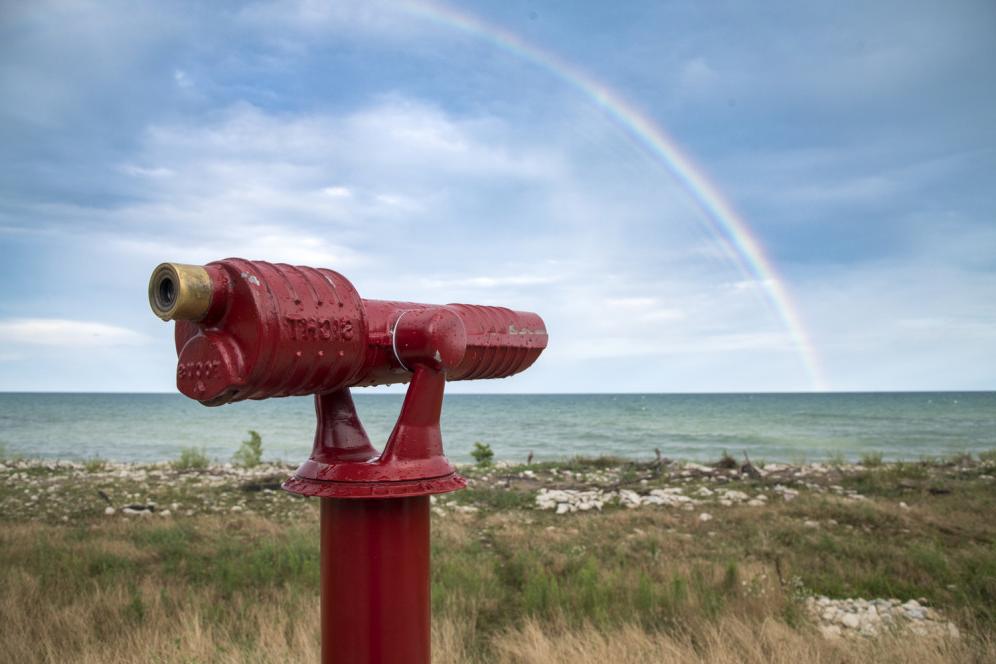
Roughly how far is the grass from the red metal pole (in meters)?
1.82

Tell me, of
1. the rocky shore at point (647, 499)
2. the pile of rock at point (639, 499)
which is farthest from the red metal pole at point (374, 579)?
the pile of rock at point (639, 499)

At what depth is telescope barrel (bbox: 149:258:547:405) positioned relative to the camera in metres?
1.31

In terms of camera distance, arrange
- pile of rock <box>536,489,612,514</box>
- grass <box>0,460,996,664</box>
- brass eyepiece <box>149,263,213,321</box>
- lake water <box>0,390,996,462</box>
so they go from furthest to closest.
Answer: lake water <box>0,390,996,462</box>, pile of rock <box>536,489,612,514</box>, grass <box>0,460,996,664</box>, brass eyepiece <box>149,263,213,321</box>

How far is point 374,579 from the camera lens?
1550 mm

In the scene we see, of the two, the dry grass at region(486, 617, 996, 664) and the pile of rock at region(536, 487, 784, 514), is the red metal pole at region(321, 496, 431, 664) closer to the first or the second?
the dry grass at region(486, 617, 996, 664)

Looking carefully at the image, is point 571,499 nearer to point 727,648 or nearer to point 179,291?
point 727,648

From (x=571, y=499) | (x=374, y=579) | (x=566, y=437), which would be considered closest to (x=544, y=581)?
(x=374, y=579)

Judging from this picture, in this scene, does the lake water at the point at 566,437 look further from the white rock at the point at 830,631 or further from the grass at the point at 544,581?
the white rock at the point at 830,631

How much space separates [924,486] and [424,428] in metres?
10.3

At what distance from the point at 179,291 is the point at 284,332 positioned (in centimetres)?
20

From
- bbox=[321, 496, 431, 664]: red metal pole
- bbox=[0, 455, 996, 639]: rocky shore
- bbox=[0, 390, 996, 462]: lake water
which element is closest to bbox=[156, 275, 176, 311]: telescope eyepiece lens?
bbox=[321, 496, 431, 664]: red metal pole

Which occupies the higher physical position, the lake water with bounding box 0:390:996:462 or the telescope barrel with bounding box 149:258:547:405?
the telescope barrel with bounding box 149:258:547:405

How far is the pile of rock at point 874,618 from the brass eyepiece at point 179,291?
12.2ft

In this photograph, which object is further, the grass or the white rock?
the white rock
